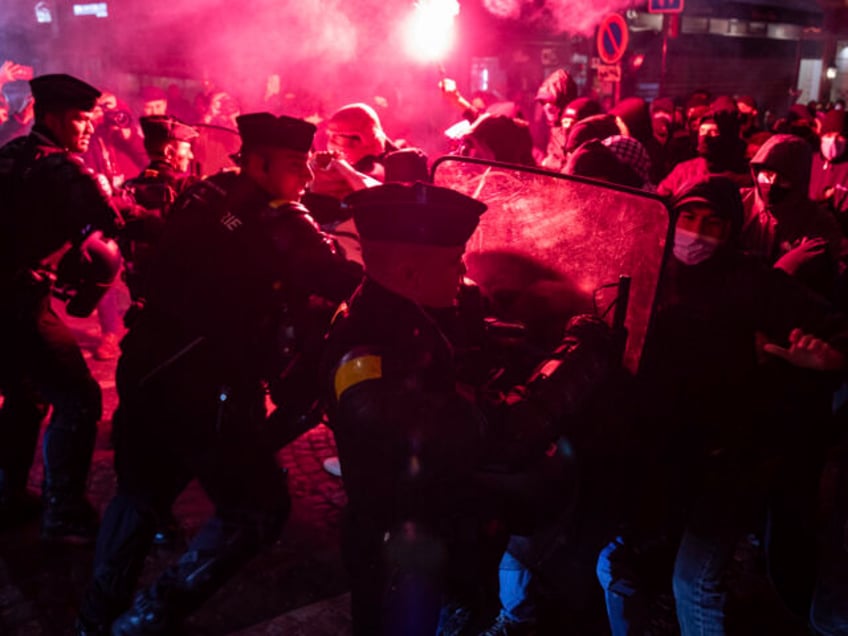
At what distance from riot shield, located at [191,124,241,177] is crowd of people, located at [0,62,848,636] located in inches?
44.3

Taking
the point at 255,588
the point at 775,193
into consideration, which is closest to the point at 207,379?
the point at 255,588

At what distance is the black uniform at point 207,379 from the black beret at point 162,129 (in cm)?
183

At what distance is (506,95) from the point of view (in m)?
18.1

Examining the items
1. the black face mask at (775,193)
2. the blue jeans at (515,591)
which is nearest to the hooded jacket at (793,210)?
the black face mask at (775,193)

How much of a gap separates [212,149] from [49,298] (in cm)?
176

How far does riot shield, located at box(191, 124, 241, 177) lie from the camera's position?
195 inches

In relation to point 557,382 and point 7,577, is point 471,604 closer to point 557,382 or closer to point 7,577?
point 557,382

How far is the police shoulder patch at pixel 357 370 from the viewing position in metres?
1.91

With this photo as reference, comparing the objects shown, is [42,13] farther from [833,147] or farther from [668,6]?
[833,147]

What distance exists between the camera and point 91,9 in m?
16.8

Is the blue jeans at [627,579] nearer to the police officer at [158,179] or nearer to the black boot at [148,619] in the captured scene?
the black boot at [148,619]

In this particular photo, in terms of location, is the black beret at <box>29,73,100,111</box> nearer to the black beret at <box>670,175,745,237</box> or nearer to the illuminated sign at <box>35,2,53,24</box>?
the black beret at <box>670,175,745,237</box>

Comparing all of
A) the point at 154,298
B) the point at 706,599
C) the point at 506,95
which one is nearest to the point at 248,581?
the point at 154,298

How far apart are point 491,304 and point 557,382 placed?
637 millimetres
